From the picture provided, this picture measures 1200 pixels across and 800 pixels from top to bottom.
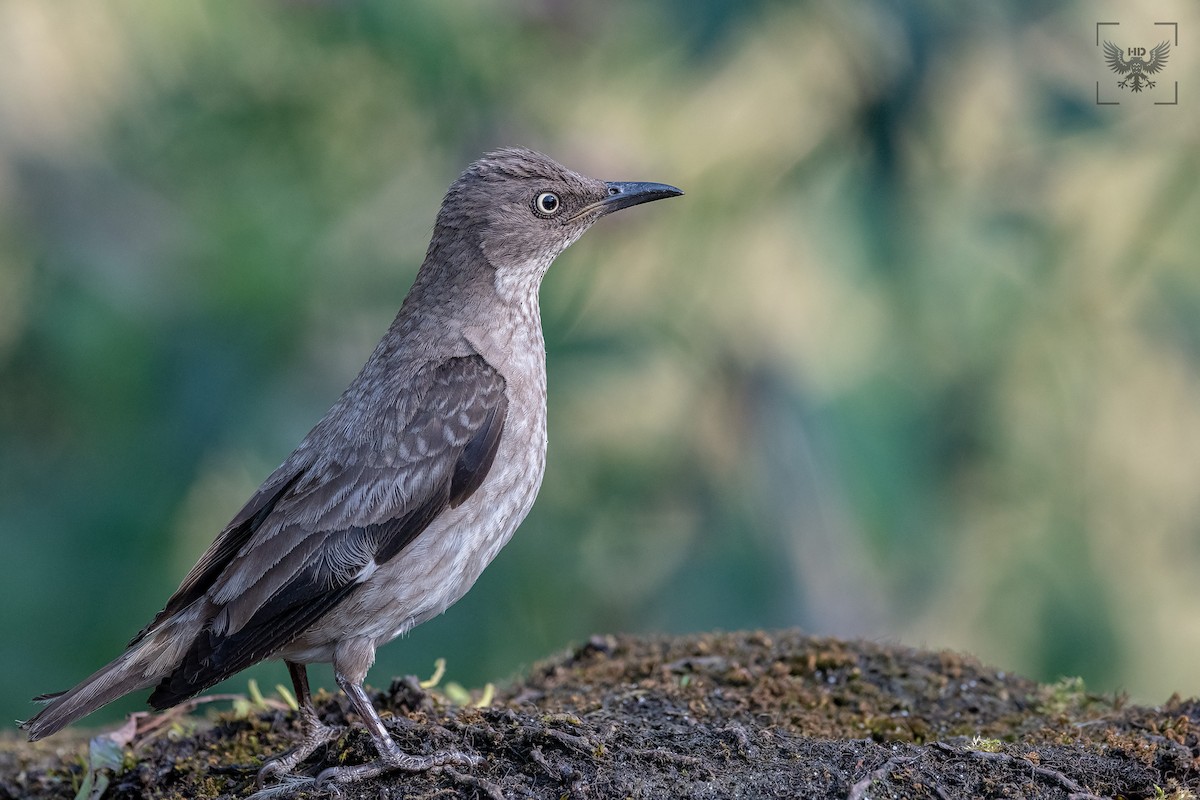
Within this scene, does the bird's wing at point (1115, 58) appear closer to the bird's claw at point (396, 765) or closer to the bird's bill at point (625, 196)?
the bird's bill at point (625, 196)

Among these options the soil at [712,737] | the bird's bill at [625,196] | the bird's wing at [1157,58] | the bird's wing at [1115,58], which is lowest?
the soil at [712,737]

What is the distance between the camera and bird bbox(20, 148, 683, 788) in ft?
14.6

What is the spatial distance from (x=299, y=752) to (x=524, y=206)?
225 centimetres

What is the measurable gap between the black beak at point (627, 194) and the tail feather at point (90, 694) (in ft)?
8.12

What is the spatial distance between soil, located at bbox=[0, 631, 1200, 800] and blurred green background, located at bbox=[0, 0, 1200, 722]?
71.7 inches

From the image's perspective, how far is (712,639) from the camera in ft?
18.0

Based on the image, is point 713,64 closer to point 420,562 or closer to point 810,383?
point 810,383

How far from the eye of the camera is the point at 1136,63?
710 centimetres

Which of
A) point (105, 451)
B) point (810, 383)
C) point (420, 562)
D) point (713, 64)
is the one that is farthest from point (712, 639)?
point (105, 451)

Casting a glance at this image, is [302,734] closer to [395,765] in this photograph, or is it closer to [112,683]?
[112,683]

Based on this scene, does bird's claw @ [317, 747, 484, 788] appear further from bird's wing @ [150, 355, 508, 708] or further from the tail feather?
the tail feather

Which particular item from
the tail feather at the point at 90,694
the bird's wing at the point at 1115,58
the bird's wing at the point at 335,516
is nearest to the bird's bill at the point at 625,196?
the bird's wing at the point at 335,516

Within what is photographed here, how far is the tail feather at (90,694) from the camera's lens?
13.9ft

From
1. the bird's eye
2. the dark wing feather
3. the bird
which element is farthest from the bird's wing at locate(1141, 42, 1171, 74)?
the dark wing feather
